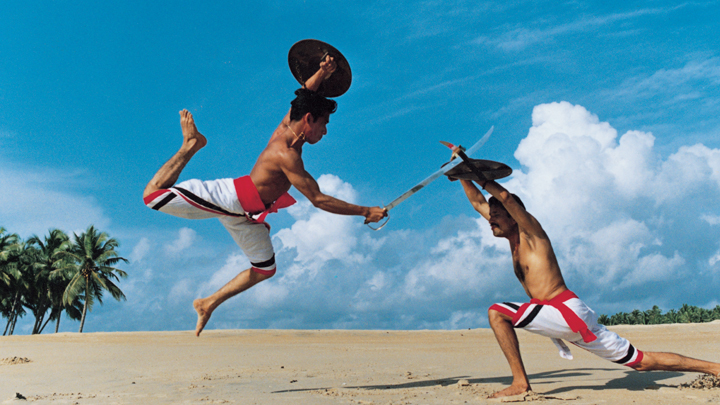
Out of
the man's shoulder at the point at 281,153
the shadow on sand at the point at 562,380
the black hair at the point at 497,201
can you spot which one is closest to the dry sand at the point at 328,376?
the shadow on sand at the point at 562,380

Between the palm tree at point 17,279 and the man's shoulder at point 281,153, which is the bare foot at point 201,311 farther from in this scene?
the palm tree at point 17,279

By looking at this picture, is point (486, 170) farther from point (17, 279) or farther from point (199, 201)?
point (17, 279)

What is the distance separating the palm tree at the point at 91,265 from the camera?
35.5 m

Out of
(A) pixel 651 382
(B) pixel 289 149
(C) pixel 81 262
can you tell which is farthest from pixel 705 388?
(C) pixel 81 262

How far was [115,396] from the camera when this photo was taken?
554 centimetres

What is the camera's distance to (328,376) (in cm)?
695

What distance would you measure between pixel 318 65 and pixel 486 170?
7.04 ft

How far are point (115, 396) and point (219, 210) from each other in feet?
7.66

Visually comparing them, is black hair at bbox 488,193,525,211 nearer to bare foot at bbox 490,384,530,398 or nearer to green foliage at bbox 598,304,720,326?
bare foot at bbox 490,384,530,398

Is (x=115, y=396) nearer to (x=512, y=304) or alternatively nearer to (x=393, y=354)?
(x=512, y=304)

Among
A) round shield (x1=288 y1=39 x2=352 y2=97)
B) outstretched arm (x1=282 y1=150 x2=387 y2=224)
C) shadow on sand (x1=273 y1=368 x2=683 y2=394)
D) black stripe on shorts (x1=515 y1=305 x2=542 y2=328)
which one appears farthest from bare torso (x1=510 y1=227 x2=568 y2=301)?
round shield (x1=288 y1=39 x2=352 y2=97)

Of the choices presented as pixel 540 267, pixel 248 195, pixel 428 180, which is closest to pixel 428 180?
pixel 428 180

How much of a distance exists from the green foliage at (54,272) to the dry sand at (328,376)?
81.7 ft

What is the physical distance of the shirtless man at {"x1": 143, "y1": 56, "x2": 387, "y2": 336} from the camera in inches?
203
